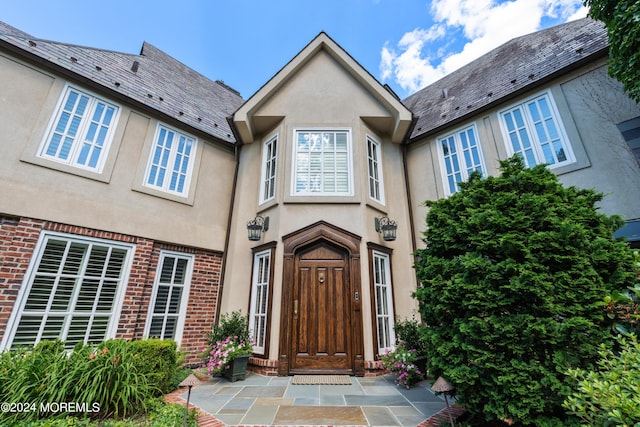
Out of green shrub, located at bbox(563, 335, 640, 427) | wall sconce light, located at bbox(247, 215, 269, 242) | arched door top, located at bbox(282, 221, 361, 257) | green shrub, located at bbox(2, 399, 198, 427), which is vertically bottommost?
green shrub, located at bbox(2, 399, 198, 427)

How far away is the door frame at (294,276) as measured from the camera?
518cm

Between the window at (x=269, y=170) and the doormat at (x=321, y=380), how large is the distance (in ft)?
13.5

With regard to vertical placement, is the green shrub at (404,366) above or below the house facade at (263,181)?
below

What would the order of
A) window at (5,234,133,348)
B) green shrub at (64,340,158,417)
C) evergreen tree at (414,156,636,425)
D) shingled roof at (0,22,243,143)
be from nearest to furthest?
evergreen tree at (414,156,636,425) < green shrub at (64,340,158,417) < window at (5,234,133,348) < shingled roof at (0,22,243,143)

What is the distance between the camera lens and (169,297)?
5.99 metres

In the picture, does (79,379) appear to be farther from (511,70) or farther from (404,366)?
(511,70)

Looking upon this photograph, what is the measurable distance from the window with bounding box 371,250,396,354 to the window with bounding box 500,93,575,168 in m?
4.15

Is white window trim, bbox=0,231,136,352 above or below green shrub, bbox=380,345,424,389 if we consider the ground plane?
above

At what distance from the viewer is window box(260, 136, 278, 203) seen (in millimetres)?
7011

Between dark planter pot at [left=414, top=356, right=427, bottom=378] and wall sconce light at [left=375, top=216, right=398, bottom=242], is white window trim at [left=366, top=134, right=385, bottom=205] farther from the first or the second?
dark planter pot at [left=414, top=356, right=427, bottom=378]

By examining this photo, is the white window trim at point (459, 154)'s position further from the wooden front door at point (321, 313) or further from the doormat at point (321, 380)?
the doormat at point (321, 380)

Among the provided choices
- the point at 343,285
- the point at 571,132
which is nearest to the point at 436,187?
the point at 571,132

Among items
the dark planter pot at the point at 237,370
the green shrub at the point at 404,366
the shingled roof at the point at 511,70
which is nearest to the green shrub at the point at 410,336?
the green shrub at the point at 404,366

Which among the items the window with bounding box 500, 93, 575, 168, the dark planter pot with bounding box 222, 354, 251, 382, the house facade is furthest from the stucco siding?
Answer: the window with bounding box 500, 93, 575, 168
